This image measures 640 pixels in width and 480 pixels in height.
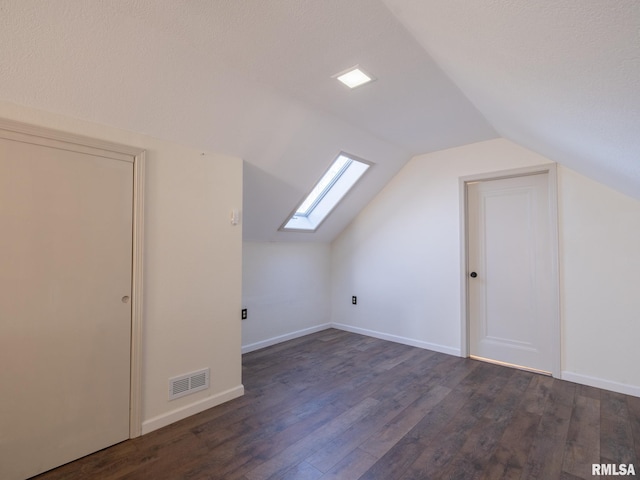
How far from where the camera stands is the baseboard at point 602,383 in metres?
2.57

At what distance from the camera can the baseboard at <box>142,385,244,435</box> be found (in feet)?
6.87

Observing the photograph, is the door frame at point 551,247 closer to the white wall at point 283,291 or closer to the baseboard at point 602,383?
the baseboard at point 602,383

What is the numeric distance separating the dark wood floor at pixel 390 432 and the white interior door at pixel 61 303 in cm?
21

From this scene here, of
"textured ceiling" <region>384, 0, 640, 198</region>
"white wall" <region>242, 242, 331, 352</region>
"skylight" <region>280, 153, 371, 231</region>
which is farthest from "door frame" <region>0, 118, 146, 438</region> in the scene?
"skylight" <region>280, 153, 371, 231</region>

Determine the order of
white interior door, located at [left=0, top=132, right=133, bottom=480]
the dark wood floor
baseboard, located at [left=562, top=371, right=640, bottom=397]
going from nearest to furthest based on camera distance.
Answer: white interior door, located at [left=0, top=132, right=133, bottom=480]
the dark wood floor
baseboard, located at [left=562, top=371, right=640, bottom=397]

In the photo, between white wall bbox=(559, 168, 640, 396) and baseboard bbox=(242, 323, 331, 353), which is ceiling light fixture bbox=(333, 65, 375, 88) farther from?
baseboard bbox=(242, 323, 331, 353)

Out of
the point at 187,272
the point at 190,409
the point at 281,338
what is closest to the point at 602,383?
the point at 281,338

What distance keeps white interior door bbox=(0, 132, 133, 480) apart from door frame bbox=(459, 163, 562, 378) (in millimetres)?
3275

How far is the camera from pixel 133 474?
1.69 meters

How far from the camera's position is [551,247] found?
2.99m

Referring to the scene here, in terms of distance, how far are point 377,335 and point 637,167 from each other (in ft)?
10.7

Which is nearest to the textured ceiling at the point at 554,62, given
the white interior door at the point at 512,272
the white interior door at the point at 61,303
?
the white interior door at the point at 512,272

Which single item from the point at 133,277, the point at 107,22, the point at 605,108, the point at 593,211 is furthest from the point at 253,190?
the point at 593,211

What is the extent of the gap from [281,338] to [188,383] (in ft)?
6.11
